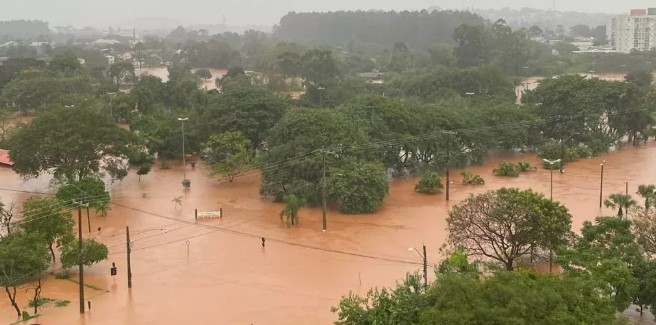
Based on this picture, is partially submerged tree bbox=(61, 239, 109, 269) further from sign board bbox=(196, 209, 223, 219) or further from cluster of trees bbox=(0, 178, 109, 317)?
sign board bbox=(196, 209, 223, 219)

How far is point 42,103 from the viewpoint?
5388 cm

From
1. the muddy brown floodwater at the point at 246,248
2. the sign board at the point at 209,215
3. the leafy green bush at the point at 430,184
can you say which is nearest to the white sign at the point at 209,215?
the sign board at the point at 209,215

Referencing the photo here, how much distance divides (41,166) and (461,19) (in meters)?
105

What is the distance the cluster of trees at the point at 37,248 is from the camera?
20.0m

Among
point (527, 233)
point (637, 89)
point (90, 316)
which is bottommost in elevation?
point (90, 316)

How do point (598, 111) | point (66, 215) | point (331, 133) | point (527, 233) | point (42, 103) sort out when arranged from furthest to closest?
point (42, 103) < point (598, 111) < point (331, 133) < point (66, 215) < point (527, 233)

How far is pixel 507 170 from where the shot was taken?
35.2m

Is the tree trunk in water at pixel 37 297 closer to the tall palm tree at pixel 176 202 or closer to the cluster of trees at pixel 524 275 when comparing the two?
the cluster of trees at pixel 524 275

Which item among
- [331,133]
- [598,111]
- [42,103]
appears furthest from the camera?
[42,103]

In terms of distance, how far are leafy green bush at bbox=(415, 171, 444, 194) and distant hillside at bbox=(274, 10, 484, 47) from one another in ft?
288

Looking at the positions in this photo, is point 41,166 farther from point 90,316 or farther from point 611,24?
point 611,24

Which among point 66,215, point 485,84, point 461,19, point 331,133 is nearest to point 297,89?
point 485,84

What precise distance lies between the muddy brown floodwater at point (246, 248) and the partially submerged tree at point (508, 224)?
1858 mm

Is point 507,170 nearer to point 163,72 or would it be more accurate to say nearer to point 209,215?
point 209,215
